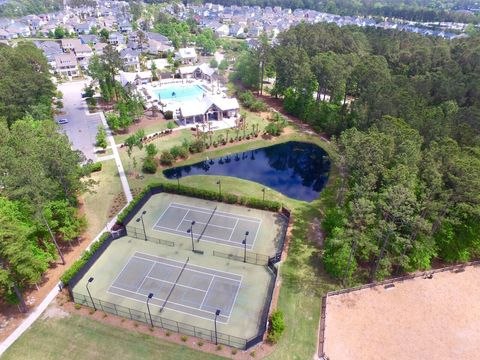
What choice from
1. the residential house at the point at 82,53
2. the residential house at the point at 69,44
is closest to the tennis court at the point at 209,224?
the residential house at the point at 82,53

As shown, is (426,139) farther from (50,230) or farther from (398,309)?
(50,230)

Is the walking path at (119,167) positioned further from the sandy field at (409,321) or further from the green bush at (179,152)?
the sandy field at (409,321)

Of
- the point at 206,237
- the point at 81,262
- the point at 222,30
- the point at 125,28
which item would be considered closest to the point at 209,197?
the point at 206,237

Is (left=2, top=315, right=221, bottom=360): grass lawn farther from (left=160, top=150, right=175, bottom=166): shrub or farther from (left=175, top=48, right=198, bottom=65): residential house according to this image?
(left=175, top=48, right=198, bottom=65): residential house

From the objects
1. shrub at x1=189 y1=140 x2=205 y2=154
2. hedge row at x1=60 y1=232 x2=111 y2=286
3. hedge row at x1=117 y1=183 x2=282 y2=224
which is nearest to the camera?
hedge row at x1=60 y1=232 x2=111 y2=286

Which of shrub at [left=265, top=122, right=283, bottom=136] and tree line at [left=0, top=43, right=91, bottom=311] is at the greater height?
tree line at [left=0, top=43, right=91, bottom=311]

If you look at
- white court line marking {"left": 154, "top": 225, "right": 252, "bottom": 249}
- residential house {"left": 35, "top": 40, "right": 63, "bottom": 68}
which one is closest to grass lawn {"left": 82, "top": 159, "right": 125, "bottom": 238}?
white court line marking {"left": 154, "top": 225, "right": 252, "bottom": 249}
